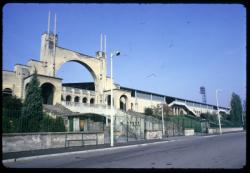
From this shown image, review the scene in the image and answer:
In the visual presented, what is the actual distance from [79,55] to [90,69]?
421cm

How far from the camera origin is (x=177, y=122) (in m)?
43.4

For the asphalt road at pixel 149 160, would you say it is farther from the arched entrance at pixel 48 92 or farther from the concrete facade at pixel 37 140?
the arched entrance at pixel 48 92

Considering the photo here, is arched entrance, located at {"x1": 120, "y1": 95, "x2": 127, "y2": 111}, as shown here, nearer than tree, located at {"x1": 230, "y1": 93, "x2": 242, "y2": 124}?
Yes

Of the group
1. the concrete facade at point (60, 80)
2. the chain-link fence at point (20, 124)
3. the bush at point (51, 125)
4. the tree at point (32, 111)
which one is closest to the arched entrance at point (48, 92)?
the concrete facade at point (60, 80)

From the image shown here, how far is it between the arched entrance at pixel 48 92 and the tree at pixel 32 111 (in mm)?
11784

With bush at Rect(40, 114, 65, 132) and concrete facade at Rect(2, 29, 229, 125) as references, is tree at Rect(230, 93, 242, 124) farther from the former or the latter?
bush at Rect(40, 114, 65, 132)

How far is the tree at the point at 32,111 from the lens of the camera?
60.2 feet

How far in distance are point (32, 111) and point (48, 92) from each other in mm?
19268

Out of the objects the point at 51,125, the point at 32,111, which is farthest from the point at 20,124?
the point at 32,111

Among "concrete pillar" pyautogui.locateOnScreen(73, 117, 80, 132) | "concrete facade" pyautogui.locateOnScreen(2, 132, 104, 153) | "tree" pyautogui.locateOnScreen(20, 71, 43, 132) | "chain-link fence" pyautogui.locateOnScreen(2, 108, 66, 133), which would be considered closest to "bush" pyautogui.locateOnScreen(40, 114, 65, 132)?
"chain-link fence" pyautogui.locateOnScreen(2, 108, 66, 133)

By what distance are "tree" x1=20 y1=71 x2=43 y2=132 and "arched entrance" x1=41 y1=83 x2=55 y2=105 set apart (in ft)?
38.7

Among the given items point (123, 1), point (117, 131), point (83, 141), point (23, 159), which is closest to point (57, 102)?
point (117, 131)

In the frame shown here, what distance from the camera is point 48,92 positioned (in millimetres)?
41406

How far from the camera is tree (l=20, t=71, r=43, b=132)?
1836cm
